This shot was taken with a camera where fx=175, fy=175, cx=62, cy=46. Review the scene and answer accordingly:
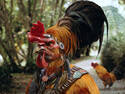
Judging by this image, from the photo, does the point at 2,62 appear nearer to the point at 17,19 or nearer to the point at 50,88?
the point at 17,19

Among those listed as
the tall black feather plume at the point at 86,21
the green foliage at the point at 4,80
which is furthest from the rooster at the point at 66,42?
the green foliage at the point at 4,80

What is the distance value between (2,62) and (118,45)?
220cm

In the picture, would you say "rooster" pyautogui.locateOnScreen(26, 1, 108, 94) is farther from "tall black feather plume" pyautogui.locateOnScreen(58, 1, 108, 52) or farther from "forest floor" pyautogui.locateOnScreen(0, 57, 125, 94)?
"forest floor" pyautogui.locateOnScreen(0, 57, 125, 94)

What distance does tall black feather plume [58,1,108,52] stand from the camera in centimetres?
100

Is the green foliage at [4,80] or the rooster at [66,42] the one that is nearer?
the rooster at [66,42]

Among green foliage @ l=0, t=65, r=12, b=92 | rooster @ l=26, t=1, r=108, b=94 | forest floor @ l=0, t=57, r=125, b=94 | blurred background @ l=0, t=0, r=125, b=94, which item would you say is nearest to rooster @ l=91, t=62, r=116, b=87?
forest floor @ l=0, t=57, r=125, b=94

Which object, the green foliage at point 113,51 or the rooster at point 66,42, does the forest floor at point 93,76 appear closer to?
the green foliage at point 113,51

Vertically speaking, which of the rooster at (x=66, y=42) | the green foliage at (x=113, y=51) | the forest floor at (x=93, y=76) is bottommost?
the forest floor at (x=93, y=76)

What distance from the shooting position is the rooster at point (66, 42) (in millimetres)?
860

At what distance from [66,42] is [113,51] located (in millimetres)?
1984

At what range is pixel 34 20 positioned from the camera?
323 centimetres

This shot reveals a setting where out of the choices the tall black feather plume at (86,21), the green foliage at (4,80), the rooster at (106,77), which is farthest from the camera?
the green foliage at (4,80)

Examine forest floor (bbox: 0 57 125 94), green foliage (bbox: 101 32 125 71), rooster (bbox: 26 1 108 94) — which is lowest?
forest floor (bbox: 0 57 125 94)

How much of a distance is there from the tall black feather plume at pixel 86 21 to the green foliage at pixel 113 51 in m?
1.70
